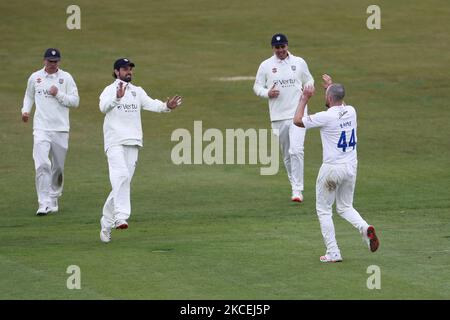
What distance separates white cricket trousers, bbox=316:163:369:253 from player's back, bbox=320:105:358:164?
123mm

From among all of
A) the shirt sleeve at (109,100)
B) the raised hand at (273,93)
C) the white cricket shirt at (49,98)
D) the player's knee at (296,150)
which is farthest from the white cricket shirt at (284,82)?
the shirt sleeve at (109,100)

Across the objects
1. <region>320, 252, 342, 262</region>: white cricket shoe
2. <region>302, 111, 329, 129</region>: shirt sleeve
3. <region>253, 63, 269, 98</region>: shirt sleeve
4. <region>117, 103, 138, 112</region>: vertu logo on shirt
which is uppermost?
<region>253, 63, 269, 98</region>: shirt sleeve

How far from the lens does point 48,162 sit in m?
20.4

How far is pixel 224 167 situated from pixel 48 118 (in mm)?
5286

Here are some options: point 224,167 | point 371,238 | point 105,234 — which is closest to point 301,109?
point 371,238

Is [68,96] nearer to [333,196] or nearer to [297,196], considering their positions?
[297,196]

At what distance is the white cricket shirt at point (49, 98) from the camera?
20375 millimetres

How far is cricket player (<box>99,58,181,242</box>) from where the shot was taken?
17.2 metres

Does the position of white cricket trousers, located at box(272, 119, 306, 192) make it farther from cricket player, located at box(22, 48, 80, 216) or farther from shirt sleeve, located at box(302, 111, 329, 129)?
shirt sleeve, located at box(302, 111, 329, 129)

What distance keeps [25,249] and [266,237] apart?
366 centimetres

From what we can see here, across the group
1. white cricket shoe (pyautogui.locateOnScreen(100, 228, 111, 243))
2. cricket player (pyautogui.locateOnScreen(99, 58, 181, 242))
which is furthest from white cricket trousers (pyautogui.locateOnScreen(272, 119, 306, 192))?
white cricket shoe (pyautogui.locateOnScreen(100, 228, 111, 243))

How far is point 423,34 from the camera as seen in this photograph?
119 feet

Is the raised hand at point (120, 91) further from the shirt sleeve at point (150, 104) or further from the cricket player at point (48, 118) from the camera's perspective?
the cricket player at point (48, 118)
